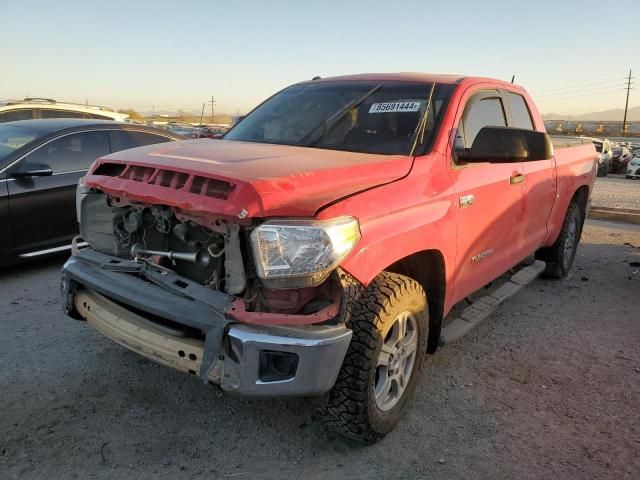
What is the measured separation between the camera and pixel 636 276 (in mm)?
6305

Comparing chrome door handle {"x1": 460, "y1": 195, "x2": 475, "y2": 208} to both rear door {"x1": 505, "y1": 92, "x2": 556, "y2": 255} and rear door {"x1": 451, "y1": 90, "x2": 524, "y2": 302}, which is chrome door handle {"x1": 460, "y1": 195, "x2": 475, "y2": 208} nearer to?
rear door {"x1": 451, "y1": 90, "x2": 524, "y2": 302}

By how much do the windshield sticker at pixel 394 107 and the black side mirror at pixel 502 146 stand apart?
1.42ft

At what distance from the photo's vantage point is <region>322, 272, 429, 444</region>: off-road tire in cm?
258

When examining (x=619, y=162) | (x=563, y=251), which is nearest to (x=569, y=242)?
(x=563, y=251)

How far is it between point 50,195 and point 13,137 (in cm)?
85

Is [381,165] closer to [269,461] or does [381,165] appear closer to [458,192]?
[458,192]

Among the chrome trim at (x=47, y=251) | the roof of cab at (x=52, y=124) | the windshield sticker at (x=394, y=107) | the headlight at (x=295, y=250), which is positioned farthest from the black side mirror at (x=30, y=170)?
the headlight at (x=295, y=250)

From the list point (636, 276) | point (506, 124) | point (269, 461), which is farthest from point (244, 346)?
point (636, 276)

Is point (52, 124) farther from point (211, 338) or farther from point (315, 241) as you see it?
point (315, 241)

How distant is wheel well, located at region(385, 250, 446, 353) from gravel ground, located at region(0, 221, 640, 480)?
47cm

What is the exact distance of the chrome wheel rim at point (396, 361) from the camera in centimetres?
287

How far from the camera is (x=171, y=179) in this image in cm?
271

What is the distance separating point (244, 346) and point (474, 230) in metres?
1.90

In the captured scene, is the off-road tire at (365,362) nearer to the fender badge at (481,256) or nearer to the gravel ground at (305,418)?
the gravel ground at (305,418)
